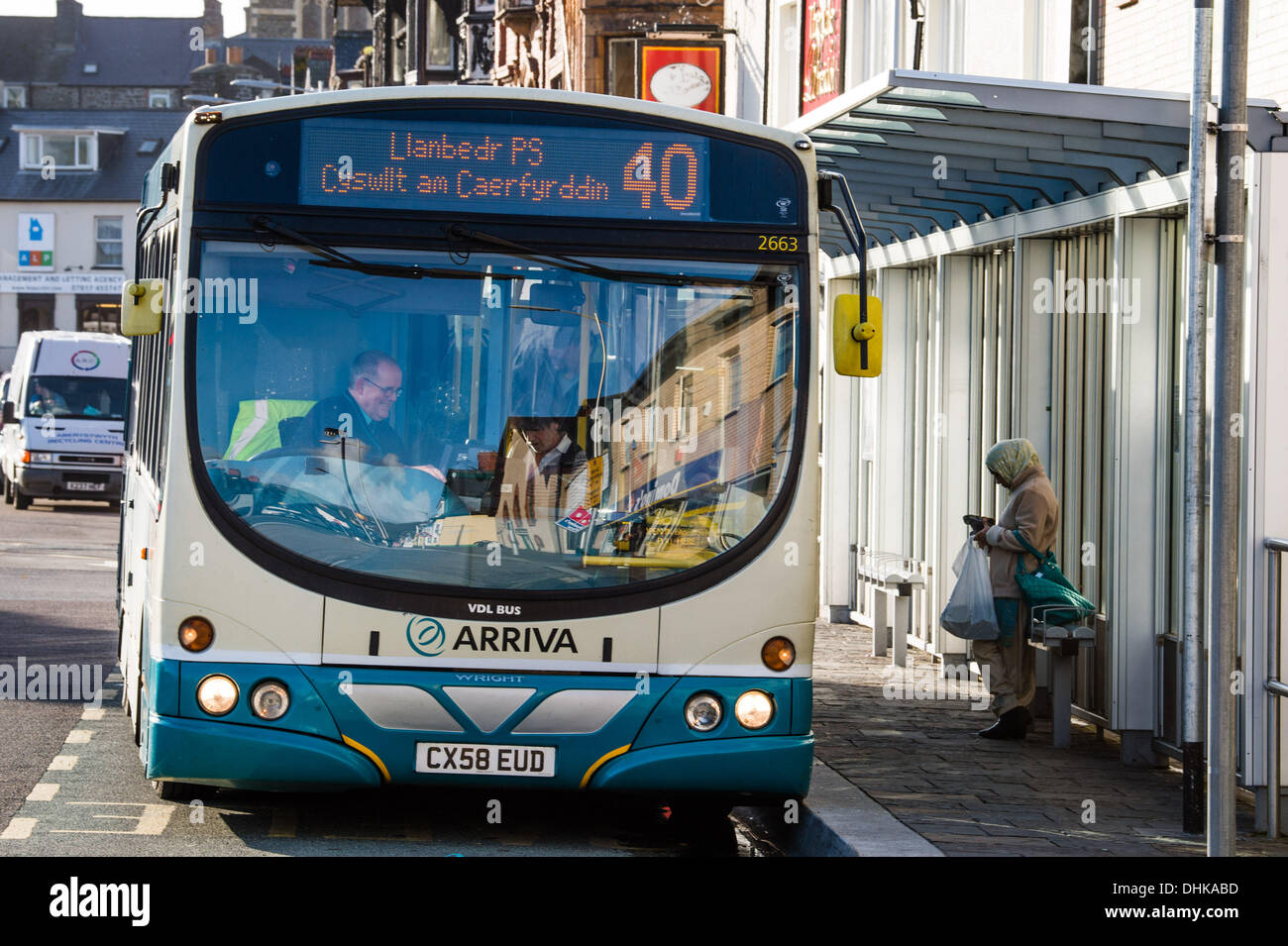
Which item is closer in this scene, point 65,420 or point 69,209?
point 65,420

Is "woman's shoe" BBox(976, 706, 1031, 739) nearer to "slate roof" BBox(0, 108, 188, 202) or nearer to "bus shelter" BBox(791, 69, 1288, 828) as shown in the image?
"bus shelter" BBox(791, 69, 1288, 828)

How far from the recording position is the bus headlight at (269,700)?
7.23 metres

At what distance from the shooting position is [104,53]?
83500 mm

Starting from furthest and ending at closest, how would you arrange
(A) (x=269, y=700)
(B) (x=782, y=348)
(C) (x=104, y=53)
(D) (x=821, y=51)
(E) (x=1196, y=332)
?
(C) (x=104, y=53) → (D) (x=821, y=51) → (B) (x=782, y=348) → (A) (x=269, y=700) → (E) (x=1196, y=332)

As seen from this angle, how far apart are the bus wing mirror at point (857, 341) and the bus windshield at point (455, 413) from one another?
62 centimetres

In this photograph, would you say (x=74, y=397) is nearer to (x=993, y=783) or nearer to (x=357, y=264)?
(x=993, y=783)

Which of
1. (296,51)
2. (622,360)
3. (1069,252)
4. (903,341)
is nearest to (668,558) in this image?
(622,360)

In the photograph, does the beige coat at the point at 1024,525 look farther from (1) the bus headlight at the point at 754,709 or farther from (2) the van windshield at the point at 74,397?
(2) the van windshield at the point at 74,397

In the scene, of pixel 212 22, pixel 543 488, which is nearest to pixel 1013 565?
pixel 543 488

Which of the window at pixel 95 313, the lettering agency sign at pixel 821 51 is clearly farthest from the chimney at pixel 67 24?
the lettering agency sign at pixel 821 51

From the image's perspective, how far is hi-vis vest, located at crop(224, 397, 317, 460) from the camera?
734cm

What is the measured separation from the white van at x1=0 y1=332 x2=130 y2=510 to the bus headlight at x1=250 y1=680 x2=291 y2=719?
2187 cm

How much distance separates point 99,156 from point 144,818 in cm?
6532

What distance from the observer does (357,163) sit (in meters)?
7.52
